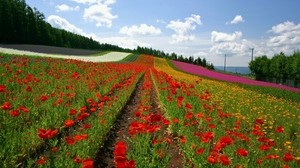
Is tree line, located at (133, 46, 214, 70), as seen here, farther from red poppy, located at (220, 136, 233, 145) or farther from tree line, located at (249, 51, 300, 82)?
red poppy, located at (220, 136, 233, 145)

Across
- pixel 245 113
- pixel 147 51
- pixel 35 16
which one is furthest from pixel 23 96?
pixel 147 51

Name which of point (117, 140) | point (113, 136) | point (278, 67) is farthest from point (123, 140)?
point (278, 67)

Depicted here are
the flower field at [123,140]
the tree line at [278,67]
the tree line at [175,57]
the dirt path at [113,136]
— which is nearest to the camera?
the flower field at [123,140]

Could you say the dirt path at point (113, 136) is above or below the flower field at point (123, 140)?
below

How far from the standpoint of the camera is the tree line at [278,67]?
6838 centimetres

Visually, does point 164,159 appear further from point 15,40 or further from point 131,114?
point 15,40

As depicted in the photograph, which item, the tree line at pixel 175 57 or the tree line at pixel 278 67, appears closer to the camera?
the tree line at pixel 278 67

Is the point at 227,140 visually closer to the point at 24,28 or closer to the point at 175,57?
the point at 24,28

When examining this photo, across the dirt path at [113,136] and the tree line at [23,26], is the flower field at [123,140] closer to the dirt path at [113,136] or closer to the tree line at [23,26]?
the dirt path at [113,136]

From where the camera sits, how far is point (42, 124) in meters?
7.86

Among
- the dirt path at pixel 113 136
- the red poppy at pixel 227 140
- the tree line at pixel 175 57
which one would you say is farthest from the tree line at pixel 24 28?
the red poppy at pixel 227 140

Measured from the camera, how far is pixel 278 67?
79062 millimetres

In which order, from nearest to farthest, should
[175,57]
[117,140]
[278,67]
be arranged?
[117,140] → [278,67] → [175,57]

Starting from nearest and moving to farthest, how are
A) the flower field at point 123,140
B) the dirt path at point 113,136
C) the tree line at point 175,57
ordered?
the flower field at point 123,140, the dirt path at point 113,136, the tree line at point 175,57
